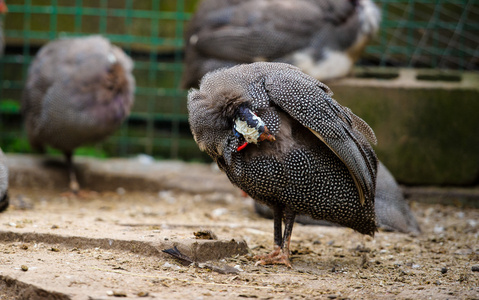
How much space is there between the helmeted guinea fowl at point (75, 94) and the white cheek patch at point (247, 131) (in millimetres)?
2740

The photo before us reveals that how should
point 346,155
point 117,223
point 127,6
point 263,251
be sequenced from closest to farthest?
point 346,155
point 263,251
point 117,223
point 127,6

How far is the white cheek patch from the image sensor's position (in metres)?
3.04

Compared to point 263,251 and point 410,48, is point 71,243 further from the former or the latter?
point 410,48

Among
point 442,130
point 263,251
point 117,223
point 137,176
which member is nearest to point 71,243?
point 117,223

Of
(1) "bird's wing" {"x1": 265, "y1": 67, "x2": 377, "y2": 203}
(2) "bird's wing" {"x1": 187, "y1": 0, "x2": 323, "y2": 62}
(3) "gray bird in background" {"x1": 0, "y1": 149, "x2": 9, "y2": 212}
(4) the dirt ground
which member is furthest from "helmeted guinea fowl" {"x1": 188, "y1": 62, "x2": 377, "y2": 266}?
(2) "bird's wing" {"x1": 187, "y1": 0, "x2": 323, "y2": 62}

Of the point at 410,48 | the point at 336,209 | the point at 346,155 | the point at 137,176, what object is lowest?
the point at 137,176

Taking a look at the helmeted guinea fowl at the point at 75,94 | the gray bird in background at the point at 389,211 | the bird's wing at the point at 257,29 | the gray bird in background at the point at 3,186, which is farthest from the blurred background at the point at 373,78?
the gray bird in background at the point at 3,186

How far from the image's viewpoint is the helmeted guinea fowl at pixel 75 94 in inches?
215

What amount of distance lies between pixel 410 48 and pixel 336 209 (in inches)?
137

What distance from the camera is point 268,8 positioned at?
5582mm

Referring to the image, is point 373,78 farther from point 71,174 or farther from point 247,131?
point 247,131

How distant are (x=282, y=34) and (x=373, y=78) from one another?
110 cm

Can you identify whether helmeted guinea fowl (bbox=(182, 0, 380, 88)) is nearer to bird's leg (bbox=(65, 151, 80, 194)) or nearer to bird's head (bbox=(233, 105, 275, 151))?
bird's leg (bbox=(65, 151, 80, 194))

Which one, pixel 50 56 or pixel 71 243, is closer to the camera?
pixel 71 243
